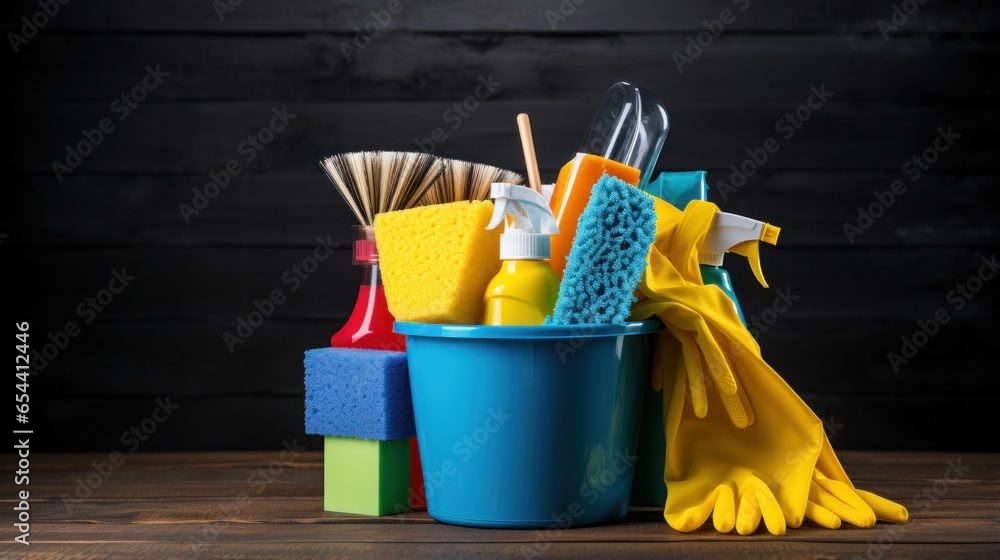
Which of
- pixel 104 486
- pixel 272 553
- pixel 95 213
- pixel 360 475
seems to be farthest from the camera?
pixel 95 213

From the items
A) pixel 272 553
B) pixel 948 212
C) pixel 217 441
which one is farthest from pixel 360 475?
pixel 948 212

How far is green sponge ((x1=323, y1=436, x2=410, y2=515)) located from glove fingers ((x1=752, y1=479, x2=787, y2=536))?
28 cm

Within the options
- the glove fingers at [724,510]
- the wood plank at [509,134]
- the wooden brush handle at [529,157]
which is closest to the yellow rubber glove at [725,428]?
the glove fingers at [724,510]

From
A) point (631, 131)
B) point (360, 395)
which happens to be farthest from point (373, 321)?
point (631, 131)

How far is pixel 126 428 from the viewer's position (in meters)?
1.24

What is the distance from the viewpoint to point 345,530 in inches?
28.5

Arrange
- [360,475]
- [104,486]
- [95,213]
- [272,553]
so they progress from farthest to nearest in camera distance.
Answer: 1. [95,213]
2. [104,486]
3. [360,475]
4. [272,553]

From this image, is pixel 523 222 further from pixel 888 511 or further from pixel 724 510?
pixel 888 511

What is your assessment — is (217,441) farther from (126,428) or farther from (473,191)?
(473,191)

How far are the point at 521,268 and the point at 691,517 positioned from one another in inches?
8.9

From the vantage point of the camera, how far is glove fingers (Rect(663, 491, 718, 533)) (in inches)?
28.1

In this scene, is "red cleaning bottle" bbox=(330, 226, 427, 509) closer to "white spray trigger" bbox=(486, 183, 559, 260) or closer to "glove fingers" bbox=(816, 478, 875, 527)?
"white spray trigger" bbox=(486, 183, 559, 260)

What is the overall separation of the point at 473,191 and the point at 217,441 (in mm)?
619

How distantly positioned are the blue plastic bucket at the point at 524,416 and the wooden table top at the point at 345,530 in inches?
0.9
